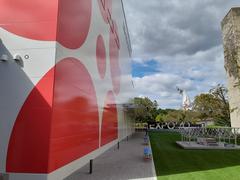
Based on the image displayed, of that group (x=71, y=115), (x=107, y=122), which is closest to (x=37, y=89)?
(x=71, y=115)

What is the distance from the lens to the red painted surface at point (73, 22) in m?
5.77

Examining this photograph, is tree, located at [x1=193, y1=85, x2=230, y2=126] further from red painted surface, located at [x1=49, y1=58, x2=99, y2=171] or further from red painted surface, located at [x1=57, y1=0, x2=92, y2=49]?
red painted surface, located at [x1=57, y1=0, x2=92, y2=49]

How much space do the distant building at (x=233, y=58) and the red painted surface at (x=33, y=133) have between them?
25890mm

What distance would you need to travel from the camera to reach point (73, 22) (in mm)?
6680

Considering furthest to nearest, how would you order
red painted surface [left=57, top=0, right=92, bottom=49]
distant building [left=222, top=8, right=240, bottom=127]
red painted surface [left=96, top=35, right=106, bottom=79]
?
distant building [left=222, top=8, right=240, bottom=127], red painted surface [left=96, top=35, right=106, bottom=79], red painted surface [left=57, top=0, right=92, bottom=49]

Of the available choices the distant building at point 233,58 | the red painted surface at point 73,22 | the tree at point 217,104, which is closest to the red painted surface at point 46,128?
the red painted surface at point 73,22

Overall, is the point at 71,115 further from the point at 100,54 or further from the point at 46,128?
the point at 100,54

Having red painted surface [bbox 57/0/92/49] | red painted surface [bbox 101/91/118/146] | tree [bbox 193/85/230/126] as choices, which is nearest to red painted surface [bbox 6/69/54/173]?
red painted surface [bbox 57/0/92/49]

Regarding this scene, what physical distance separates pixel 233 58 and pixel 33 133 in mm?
27978

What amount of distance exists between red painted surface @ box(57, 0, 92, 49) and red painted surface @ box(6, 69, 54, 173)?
1.30 m

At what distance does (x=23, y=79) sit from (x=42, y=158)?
6.28 feet

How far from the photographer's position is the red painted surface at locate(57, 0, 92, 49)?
577cm

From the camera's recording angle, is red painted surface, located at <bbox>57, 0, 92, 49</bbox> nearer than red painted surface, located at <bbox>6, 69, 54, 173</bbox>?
No

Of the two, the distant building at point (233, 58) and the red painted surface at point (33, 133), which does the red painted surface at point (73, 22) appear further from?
the distant building at point (233, 58)
